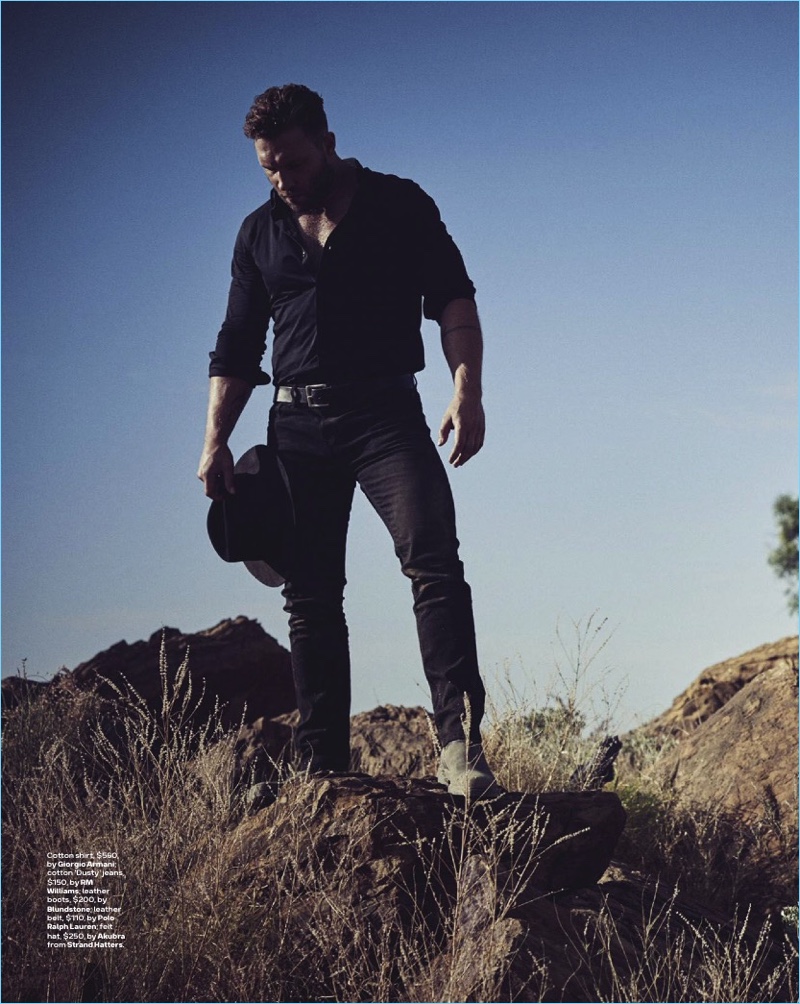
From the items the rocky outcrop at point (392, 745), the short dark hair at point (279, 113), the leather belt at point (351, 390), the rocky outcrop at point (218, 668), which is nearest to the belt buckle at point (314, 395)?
the leather belt at point (351, 390)

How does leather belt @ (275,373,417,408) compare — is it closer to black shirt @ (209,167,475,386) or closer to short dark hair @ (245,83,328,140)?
black shirt @ (209,167,475,386)

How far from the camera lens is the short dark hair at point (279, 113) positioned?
4.39 metres

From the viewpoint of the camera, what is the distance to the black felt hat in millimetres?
4715

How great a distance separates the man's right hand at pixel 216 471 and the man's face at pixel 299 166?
1.06m

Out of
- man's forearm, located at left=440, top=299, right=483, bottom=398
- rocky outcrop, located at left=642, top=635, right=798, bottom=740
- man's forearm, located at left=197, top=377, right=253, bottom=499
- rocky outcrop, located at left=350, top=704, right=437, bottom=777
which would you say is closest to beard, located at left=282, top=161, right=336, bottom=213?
man's forearm, located at left=440, top=299, right=483, bottom=398

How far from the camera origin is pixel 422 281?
4.71m

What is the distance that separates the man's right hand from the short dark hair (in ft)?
4.23

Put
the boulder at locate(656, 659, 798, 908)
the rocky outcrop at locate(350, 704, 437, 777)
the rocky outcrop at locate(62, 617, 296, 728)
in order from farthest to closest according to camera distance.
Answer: the rocky outcrop at locate(62, 617, 296, 728) < the rocky outcrop at locate(350, 704, 437, 777) < the boulder at locate(656, 659, 798, 908)

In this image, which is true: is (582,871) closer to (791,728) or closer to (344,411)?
(344,411)

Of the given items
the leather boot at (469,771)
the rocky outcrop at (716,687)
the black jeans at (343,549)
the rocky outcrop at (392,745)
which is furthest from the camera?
the rocky outcrop at (716,687)

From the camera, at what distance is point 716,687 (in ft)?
29.6

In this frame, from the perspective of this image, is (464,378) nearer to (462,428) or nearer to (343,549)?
(462,428)

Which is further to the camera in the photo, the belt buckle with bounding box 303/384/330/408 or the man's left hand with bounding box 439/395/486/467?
the belt buckle with bounding box 303/384/330/408

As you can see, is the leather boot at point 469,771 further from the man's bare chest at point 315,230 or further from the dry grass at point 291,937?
the man's bare chest at point 315,230
